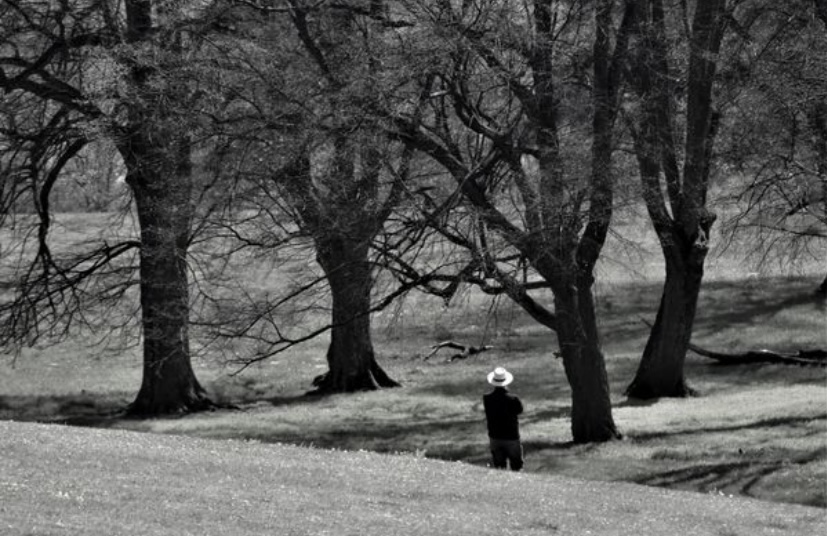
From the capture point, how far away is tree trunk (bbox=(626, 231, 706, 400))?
3331cm

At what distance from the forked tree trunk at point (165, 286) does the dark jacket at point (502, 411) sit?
7154mm

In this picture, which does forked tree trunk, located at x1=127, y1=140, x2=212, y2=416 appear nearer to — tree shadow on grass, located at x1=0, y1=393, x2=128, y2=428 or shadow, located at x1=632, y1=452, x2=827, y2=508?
tree shadow on grass, located at x1=0, y1=393, x2=128, y2=428

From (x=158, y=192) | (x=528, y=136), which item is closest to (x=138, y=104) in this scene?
(x=158, y=192)

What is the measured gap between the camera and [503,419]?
21.8m

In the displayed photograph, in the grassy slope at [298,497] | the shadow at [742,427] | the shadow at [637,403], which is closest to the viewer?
the grassy slope at [298,497]

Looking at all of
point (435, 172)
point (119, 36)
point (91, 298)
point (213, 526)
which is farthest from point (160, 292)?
point (213, 526)

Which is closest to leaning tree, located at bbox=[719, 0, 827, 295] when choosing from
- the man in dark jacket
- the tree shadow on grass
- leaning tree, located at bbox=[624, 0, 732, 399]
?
leaning tree, located at bbox=[624, 0, 732, 399]

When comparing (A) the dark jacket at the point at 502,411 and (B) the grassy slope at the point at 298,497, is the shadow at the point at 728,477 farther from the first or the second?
(A) the dark jacket at the point at 502,411

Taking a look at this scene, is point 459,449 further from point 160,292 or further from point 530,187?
point 160,292

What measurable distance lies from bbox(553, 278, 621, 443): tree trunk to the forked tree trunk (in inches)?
282

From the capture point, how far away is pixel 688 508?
64.4 ft

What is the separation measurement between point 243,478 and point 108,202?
22607 millimetres

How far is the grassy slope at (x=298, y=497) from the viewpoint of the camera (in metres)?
14.4

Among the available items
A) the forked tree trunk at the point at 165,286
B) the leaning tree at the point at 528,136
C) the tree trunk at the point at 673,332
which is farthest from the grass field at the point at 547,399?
the leaning tree at the point at 528,136
